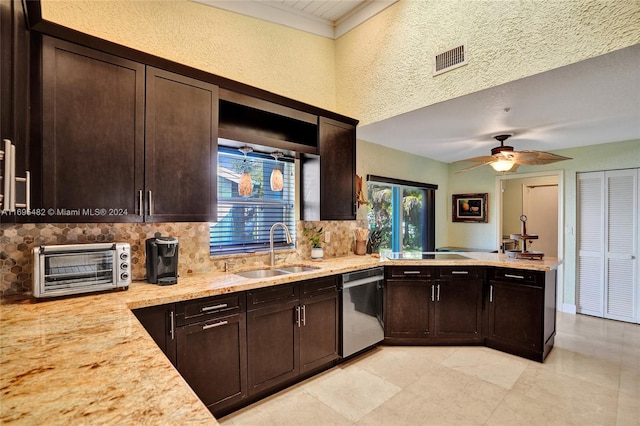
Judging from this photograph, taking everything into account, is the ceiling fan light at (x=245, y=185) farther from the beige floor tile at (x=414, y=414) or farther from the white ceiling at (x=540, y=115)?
the beige floor tile at (x=414, y=414)

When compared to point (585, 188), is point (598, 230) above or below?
below

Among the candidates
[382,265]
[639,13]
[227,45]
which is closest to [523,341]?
[382,265]

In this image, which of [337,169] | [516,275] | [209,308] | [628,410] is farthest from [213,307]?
[628,410]

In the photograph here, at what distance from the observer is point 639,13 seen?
6.23 feet

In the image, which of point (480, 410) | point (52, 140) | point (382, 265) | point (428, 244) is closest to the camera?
point (52, 140)

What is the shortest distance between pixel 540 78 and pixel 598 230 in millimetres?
3369

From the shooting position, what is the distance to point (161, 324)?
191 cm

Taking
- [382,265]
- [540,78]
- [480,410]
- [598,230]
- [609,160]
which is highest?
[540,78]

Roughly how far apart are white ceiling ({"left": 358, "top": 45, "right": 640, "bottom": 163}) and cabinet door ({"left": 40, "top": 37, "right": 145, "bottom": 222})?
242 centimetres

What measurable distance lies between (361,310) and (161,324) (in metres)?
1.90

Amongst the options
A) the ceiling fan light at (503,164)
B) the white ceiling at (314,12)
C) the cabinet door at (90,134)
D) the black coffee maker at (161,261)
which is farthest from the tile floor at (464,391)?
the white ceiling at (314,12)

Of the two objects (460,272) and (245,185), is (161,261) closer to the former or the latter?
(245,185)

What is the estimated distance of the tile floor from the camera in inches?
87.0

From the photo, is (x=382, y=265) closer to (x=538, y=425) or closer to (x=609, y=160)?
(x=538, y=425)
